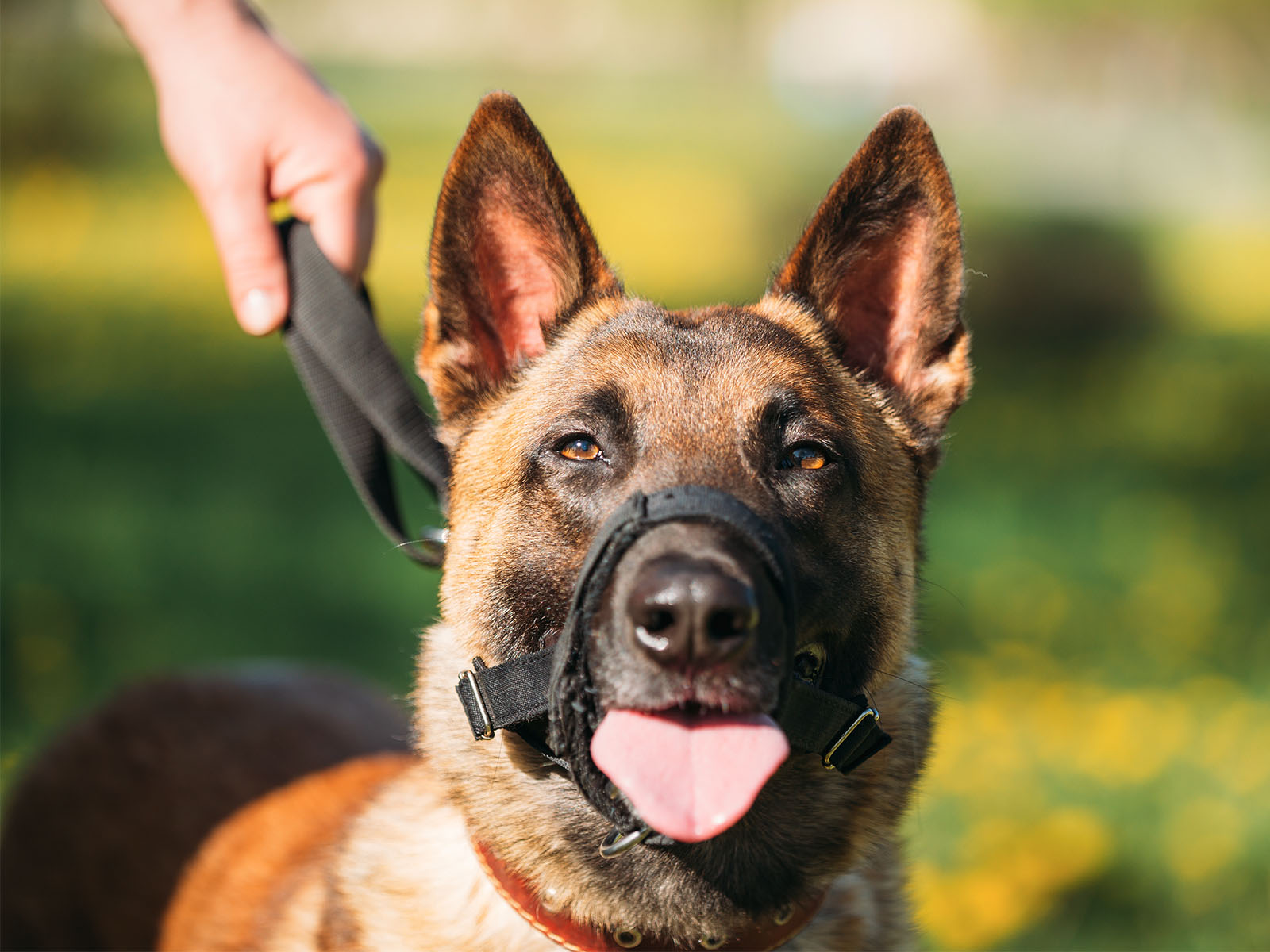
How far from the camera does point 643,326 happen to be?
2.87 meters

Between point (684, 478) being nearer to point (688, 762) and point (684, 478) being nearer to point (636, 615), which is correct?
point (636, 615)

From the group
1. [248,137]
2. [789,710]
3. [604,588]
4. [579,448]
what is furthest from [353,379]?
[789,710]

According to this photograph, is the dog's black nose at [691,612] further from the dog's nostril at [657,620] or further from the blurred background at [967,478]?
the blurred background at [967,478]

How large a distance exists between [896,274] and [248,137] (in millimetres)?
1664

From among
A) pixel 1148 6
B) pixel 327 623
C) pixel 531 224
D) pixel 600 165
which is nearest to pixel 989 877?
pixel 531 224

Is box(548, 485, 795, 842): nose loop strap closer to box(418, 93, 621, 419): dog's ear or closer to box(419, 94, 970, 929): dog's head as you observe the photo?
box(419, 94, 970, 929): dog's head

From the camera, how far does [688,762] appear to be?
2234mm

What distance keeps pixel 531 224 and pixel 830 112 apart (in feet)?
163

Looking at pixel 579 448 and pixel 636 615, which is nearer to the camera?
pixel 636 615

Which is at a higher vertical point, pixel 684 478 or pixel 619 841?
pixel 684 478

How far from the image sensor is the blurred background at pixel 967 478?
4.86m

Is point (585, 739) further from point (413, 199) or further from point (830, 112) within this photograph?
point (830, 112)

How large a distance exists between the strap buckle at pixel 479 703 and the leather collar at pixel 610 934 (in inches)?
12.8

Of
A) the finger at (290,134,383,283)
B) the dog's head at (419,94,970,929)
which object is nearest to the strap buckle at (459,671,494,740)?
the dog's head at (419,94,970,929)
